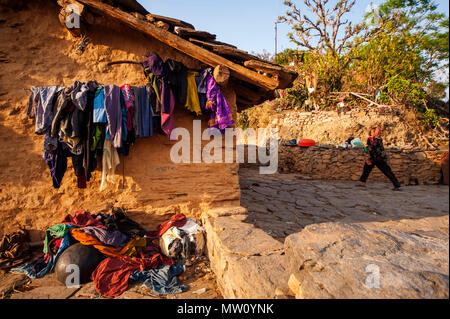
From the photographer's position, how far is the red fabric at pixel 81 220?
3157mm

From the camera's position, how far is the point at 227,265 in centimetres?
224

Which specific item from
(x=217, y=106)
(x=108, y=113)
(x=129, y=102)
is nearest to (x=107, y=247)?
(x=108, y=113)

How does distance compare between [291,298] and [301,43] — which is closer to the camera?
[291,298]

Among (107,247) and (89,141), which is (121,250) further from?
(89,141)

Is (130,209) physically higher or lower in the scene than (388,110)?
lower

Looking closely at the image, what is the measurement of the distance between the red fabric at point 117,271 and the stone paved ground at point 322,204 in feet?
6.26

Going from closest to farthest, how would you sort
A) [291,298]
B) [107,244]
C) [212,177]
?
[291,298]
[107,244]
[212,177]

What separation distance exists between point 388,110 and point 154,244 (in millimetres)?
12998

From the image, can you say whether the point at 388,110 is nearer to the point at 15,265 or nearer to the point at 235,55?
the point at 235,55

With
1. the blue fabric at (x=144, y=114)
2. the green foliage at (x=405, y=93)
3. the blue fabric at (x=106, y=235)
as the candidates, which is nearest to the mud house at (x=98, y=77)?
the blue fabric at (x=144, y=114)

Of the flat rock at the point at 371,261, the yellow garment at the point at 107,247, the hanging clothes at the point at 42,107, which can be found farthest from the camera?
the hanging clothes at the point at 42,107

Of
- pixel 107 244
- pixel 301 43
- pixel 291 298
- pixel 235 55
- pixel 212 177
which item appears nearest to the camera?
pixel 291 298

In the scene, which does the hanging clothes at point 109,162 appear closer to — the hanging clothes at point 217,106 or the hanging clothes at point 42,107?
the hanging clothes at point 42,107

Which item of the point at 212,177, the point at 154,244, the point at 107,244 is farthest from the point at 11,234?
the point at 212,177
